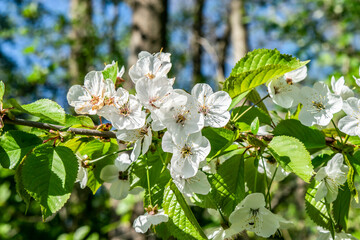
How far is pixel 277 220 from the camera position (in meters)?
0.83

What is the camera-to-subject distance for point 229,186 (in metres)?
0.82

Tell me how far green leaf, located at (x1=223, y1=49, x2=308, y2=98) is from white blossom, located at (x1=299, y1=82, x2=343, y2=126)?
147 millimetres

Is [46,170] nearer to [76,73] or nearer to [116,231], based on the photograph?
[116,231]

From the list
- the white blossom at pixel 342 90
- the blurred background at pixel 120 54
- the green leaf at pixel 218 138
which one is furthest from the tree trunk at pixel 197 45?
the green leaf at pixel 218 138

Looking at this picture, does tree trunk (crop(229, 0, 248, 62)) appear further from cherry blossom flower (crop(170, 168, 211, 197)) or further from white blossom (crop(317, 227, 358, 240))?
cherry blossom flower (crop(170, 168, 211, 197))

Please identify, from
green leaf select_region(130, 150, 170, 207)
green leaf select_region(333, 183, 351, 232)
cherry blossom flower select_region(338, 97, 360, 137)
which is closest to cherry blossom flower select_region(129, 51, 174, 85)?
green leaf select_region(130, 150, 170, 207)

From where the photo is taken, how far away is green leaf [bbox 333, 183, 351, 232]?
827 millimetres

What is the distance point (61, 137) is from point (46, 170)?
0.33 feet

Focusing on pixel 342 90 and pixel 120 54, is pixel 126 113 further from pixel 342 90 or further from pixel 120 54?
pixel 120 54

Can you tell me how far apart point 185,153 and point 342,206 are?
436 mm

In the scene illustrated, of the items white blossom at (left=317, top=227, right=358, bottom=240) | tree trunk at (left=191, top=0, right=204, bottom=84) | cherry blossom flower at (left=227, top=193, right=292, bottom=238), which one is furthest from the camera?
tree trunk at (left=191, top=0, right=204, bottom=84)

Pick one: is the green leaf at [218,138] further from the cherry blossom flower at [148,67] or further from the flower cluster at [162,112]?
the cherry blossom flower at [148,67]

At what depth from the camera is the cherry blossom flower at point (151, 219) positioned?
81 centimetres

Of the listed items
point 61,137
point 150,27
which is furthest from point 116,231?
point 61,137
